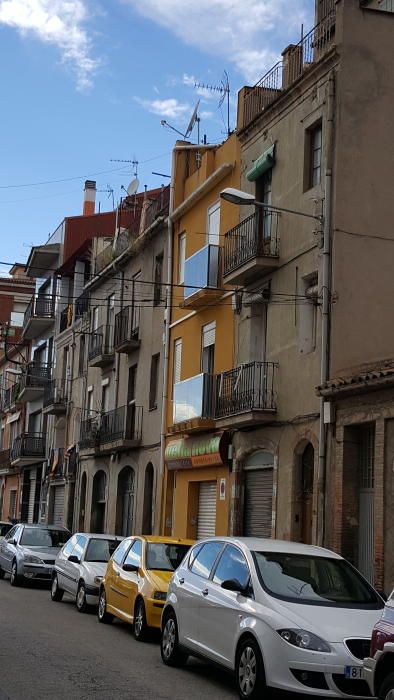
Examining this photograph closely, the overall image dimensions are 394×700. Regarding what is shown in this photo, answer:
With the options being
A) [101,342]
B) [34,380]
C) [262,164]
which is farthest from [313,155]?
[34,380]

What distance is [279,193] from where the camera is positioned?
68.8 ft

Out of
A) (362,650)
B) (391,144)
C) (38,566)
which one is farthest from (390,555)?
(38,566)

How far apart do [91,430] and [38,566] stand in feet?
33.5

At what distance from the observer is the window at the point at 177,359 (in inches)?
1054

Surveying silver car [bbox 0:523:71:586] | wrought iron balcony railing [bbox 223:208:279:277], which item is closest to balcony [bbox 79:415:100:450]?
silver car [bbox 0:523:71:586]

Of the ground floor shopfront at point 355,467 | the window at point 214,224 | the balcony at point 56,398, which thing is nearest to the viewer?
the ground floor shopfront at point 355,467

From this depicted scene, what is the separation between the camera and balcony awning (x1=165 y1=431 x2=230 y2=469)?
2241cm

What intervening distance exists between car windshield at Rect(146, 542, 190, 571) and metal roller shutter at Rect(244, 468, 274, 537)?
528 cm

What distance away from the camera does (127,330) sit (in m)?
31.2

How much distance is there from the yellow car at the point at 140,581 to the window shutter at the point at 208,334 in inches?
365

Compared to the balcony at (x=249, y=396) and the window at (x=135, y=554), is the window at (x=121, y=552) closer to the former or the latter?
the window at (x=135, y=554)

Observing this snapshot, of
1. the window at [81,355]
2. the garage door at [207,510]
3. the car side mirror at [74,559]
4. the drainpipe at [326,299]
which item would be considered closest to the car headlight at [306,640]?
the drainpipe at [326,299]

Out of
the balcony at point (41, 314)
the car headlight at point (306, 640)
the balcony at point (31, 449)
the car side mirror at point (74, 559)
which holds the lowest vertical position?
the car headlight at point (306, 640)

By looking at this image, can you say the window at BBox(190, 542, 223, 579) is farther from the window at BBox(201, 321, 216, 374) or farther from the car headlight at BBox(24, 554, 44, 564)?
the window at BBox(201, 321, 216, 374)
